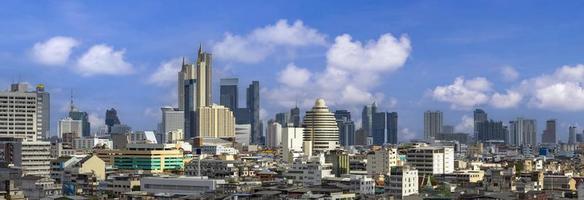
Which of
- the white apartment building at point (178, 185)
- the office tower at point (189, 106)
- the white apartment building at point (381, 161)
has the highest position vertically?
the office tower at point (189, 106)

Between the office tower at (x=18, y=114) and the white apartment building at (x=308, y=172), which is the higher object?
the office tower at (x=18, y=114)

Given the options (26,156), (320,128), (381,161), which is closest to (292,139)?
(320,128)

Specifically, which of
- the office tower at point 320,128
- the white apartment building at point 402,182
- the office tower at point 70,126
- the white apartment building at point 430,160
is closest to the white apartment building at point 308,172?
the white apartment building at point 402,182

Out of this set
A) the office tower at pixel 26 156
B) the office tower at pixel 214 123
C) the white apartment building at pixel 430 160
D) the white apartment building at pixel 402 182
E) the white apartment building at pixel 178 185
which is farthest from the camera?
the office tower at pixel 214 123

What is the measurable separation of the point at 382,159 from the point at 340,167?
3852mm

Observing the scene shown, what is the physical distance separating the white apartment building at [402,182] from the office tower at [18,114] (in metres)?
46.6

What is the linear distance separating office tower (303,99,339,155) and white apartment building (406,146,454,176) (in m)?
27.9

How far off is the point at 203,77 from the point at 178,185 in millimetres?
118642

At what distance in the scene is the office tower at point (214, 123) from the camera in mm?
172250

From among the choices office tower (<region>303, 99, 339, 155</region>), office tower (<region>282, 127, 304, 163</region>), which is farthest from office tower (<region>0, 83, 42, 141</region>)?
office tower (<region>303, 99, 339, 155</region>)

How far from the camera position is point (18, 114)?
98562mm

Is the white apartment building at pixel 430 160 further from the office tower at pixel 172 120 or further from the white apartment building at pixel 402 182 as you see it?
the office tower at pixel 172 120

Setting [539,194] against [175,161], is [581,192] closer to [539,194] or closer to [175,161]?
[539,194]

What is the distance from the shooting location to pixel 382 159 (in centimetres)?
8362
